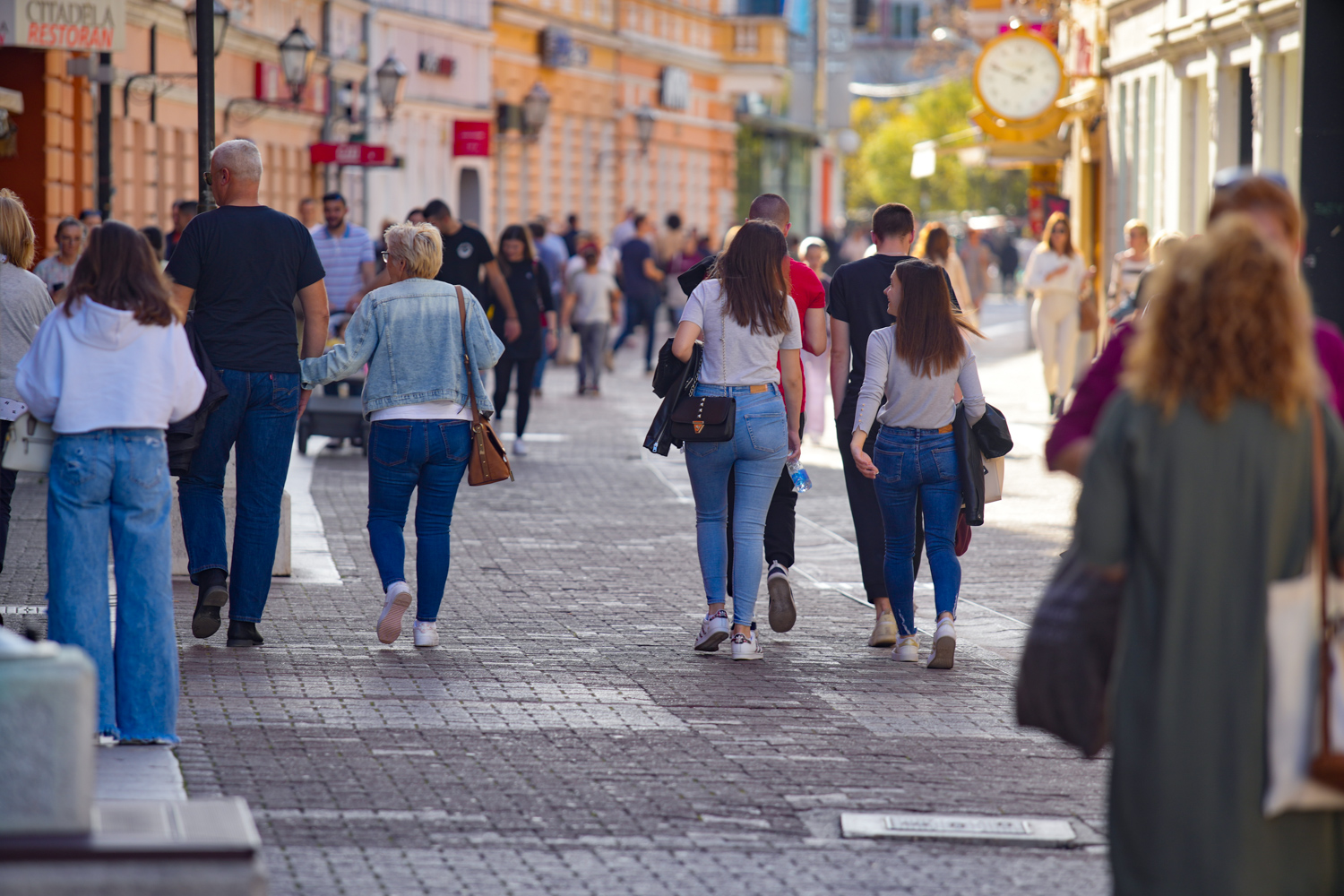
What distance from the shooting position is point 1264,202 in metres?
4.32

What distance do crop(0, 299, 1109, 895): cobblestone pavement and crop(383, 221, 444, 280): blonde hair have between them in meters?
1.55

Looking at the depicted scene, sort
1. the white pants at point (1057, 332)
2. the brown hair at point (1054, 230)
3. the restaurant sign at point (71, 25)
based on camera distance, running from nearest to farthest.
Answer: the restaurant sign at point (71, 25) < the brown hair at point (1054, 230) < the white pants at point (1057, 332)

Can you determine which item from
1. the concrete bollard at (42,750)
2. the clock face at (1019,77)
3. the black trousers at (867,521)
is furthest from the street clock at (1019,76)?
the concrete bollard at (42,750)

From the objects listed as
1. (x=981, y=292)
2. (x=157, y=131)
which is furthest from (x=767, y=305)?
(x=981, y=292)

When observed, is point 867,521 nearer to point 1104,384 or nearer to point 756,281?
point 756,281

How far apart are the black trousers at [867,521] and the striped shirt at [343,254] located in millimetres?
7915

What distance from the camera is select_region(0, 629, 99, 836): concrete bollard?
13.8 ft

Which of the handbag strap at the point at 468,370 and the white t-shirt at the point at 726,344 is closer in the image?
the white t-shirt at the point at 726,344

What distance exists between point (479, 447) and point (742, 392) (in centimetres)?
109

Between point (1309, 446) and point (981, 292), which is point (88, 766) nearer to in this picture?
point (1309, 446)

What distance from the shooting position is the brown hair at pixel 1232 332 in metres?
4.03

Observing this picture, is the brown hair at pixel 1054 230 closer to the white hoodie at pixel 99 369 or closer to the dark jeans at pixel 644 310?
the dark jeans at pixel 644 310

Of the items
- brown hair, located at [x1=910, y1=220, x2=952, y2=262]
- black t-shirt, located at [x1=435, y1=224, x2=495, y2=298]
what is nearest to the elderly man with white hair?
brown hair, located at [x1=910, y1=220, x2=952, y2=262]

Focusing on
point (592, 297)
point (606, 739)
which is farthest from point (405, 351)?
point (592, 297)
